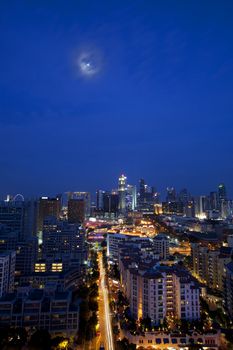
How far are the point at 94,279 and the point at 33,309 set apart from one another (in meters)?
8.42

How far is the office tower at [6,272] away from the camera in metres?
14.9

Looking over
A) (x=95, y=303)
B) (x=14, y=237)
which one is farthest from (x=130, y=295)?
(x=14, y=237)

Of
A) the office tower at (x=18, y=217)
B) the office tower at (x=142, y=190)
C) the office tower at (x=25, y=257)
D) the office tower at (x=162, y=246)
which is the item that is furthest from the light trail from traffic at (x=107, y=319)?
the office tower at (x=142, y=190)

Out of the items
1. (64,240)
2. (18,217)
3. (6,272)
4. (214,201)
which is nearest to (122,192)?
(214,201)

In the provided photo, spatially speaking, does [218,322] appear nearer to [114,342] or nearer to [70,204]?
[114,342]

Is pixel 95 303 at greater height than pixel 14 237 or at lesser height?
lesser

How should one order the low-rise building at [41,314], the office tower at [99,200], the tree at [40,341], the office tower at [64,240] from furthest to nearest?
the office tower at [99,200]
the office tower at [64,240]
the low-rise building at [41,314]
the tree at [40,341]

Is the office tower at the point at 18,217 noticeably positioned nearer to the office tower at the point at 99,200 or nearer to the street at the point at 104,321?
the street at the point at 104,321

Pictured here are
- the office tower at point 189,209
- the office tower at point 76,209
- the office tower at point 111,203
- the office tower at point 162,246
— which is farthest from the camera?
the office tower at point 111,203

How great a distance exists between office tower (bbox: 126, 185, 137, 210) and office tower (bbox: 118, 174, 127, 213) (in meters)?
4.41

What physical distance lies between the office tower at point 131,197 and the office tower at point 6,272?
65757 mm

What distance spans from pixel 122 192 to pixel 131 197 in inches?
326

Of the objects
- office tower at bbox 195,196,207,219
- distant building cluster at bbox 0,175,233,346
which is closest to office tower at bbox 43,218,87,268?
distant building cluster at bbox 0,175,233,346

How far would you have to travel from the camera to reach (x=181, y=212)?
71.2 m
